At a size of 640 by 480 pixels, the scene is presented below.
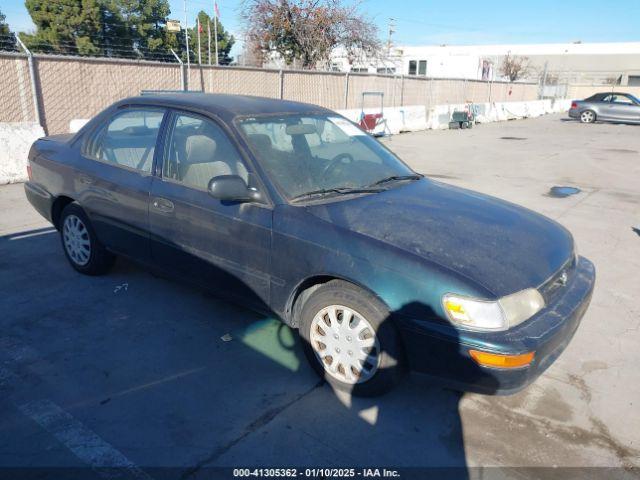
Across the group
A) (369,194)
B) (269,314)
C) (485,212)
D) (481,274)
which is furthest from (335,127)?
(481,274)

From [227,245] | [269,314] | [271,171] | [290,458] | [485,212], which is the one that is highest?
[271,171]

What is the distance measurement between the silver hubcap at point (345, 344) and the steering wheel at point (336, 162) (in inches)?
40.3

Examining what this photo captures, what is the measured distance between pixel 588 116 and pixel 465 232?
26.1 metres

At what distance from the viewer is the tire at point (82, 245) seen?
445cm

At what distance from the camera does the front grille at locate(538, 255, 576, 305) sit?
286cm

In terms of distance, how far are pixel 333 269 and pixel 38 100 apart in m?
8.37

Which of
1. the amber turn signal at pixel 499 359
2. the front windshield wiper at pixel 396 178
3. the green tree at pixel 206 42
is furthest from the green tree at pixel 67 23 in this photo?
the amber turn signal at pixel 499 359

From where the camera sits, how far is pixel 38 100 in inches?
356

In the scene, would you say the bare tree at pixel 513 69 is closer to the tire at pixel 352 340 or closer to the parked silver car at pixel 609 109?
the parked silver car at pixel 609 109

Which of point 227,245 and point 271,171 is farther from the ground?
point 271,171

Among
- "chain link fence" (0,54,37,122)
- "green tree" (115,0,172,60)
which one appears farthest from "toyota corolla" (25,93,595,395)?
"green tree" (115,0,172,60)

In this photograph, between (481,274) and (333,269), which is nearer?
(481,274)

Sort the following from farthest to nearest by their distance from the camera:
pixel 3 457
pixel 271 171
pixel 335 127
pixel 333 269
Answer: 1. pixel 335 127
2. pixel 271 171
3. pixel 333 269
4. pixel 3 457

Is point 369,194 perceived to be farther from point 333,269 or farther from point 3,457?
point 3,457
